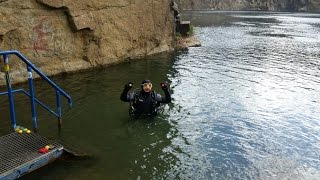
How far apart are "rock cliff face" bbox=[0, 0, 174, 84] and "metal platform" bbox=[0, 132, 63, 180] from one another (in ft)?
24.2

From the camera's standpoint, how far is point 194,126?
12320mm

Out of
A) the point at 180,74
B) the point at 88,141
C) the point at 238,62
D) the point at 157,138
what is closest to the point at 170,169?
the point at 157,138

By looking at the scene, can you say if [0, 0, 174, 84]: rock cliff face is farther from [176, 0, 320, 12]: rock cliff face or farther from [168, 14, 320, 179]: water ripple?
[176, 0, 320, 12]: rock cliff face

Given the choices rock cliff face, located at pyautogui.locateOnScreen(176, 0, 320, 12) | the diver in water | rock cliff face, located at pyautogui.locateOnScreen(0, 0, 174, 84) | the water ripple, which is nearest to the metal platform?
the water ripple

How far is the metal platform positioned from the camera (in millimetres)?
8289

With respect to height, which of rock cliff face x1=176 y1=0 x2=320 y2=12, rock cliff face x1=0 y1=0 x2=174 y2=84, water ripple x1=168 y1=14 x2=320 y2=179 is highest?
Answer: rock cliff face x1=176 y1=0 x2=320 y2=12

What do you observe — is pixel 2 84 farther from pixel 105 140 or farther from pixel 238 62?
pixel 238 62

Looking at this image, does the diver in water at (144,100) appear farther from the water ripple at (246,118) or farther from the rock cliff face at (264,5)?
the rock cliff face at (264,5)

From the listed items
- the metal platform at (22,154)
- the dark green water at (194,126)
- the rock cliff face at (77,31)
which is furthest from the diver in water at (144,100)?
the rock cliff face at (77,31)

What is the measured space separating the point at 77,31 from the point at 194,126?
9.13 metres

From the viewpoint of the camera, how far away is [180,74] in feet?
64.5

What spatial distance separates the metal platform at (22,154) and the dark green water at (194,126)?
0.28m

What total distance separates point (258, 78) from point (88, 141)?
10.8 meters

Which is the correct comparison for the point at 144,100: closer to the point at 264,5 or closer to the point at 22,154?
the point at 22,154
